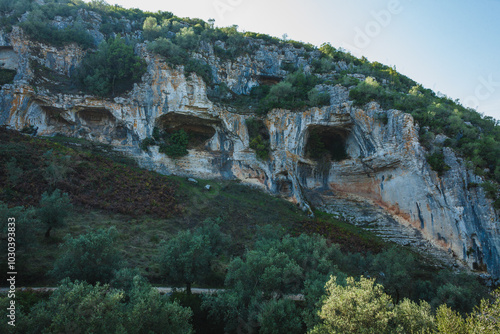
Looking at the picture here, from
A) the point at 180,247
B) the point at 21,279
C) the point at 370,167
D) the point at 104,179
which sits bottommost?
the point at 21,279

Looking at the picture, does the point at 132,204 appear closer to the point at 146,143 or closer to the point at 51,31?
the point at 146,143

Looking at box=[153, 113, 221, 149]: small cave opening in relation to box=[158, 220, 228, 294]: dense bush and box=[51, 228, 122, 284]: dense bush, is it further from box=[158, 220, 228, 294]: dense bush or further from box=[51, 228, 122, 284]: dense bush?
box=[51, 228, 122, 284]: dense bush

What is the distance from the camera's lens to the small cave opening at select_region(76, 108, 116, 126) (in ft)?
110

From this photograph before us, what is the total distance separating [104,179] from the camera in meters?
25.0

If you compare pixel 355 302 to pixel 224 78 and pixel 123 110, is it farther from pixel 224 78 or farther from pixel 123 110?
pixel 224 78

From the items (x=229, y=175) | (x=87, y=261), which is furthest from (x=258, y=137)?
(x=87, y=261)

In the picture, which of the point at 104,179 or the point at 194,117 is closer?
the point at 104,179

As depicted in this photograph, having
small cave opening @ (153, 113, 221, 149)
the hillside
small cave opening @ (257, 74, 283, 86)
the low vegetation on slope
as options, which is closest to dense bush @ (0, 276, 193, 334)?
the hillside

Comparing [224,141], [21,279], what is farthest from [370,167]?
[21,279]

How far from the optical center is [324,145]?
125ft

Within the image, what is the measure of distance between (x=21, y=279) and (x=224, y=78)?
3517cm

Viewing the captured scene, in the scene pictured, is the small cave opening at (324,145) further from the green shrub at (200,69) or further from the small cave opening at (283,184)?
the green shrub at (200,69)

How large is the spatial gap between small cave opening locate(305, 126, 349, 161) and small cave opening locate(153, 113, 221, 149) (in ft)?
43.8

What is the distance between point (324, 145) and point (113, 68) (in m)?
31.2
